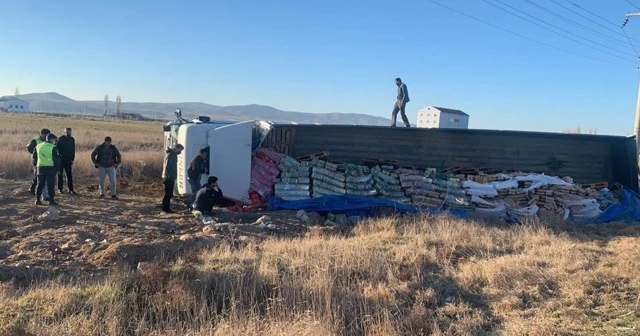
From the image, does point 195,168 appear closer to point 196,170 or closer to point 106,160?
point 196,170

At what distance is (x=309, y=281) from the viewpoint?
5660mm

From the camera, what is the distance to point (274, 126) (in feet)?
43.6

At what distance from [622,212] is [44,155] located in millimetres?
14174

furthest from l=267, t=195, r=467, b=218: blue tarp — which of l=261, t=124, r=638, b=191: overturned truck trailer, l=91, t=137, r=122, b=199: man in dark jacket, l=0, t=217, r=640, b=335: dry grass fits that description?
→ l=0, t=217, r=640, b=335: dry grass

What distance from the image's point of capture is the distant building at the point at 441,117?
3030 cm

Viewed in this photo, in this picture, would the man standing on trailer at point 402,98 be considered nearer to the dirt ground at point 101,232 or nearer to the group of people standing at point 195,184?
the dirt ground at point 101,232

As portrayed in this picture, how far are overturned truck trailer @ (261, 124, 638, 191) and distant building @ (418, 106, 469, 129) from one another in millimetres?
14590

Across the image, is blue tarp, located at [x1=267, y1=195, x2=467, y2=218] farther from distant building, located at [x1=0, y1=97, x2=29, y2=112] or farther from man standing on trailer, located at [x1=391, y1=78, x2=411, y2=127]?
distant building, located at [x1=0, y1=97, x2=29, y2=112]

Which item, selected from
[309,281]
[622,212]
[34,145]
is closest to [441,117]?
[622,212]

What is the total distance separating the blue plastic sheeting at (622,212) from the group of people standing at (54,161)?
12358 millimetres

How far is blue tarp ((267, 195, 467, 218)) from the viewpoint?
11.6 metres

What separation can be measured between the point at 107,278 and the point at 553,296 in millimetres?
5115

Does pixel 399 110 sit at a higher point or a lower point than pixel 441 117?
lower

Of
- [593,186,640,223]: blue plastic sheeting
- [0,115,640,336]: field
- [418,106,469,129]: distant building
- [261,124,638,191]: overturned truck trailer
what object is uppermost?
[418,106,469,129]: distant building
